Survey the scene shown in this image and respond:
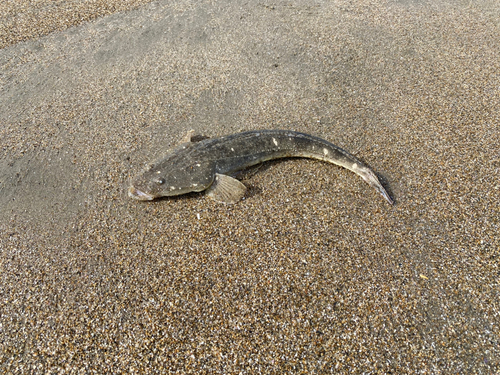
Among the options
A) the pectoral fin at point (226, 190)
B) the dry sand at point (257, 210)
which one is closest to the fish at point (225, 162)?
the pectoral fin at point (226, 190)

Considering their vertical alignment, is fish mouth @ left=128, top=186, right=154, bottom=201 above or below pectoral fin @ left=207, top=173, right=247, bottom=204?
above

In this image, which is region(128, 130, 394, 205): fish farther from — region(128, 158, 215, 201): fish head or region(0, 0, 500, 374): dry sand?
region(0, 0, 500, 374): dry sand

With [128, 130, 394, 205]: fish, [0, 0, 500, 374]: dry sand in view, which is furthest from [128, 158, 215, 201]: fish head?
[0, 0, 500, 374]: dry sand

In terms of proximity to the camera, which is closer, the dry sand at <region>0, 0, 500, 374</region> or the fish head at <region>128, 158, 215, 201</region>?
the dry sand at <region>0, 0, 500, 374</region>

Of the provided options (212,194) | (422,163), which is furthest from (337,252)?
(422,163)

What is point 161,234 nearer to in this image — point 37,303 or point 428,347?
point 37,303

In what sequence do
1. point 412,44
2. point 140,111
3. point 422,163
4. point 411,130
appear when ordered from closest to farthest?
point 422,163, point 411,130, point 140,111, point 412,44

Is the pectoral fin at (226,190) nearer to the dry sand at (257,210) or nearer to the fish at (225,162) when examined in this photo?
the fish at (225,162)
